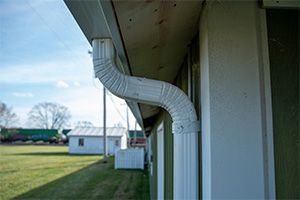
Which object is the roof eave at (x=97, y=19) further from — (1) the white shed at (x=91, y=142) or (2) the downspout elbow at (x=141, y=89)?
(1) the white shed at (x=91, y=142)

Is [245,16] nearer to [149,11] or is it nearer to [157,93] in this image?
[149,11]

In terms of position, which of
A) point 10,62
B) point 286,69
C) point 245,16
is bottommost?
point 286,69

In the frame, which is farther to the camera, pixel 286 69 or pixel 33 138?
Result: pixel 33 138

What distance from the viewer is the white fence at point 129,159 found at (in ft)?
44.5

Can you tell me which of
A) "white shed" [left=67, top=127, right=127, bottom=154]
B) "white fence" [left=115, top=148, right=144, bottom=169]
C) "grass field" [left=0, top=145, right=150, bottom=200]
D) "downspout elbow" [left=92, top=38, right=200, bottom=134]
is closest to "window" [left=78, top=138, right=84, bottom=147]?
"white shed" [left=67, top=127, right=127, bottom=154]

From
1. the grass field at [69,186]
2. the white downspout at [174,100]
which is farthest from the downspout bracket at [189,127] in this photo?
the grass field at [69,186]

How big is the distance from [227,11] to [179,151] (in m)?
0.78

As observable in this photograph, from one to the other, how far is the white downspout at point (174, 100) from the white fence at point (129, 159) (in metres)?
12.7

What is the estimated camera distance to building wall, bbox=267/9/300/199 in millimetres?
1035

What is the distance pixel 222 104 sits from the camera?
107cm

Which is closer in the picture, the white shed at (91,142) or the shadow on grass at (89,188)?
the shadow on grass at (89,188)

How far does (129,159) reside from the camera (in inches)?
541

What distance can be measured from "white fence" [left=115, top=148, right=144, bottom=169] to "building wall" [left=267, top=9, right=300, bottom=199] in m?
13.1

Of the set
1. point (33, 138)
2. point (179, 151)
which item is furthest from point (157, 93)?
point (33, 138)
